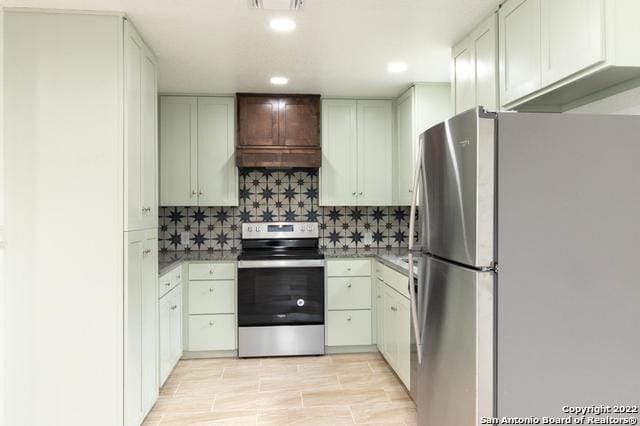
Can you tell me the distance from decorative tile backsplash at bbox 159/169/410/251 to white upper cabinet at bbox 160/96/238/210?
11.4 inches

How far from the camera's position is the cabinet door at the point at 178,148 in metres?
3.81

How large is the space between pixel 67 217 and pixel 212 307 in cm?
176

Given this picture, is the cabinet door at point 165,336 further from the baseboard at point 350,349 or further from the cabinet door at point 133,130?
the baseboard at point 350,349

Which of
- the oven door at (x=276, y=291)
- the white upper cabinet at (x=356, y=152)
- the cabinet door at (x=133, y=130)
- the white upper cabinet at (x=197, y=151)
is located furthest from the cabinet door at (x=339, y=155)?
the cabinet door at (x=133, y=130)

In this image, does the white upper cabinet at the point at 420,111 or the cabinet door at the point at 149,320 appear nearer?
the cabinet door at the point at 149,320

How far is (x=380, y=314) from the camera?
3652mm

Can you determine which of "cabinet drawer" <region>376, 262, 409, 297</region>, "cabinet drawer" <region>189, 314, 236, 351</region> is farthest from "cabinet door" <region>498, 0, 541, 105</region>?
"cabinet drawer" <region>189, 314, 236, 351</region>

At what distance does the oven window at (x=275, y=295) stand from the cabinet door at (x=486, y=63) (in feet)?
6.56

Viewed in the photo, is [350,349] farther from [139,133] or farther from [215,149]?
[139,133]

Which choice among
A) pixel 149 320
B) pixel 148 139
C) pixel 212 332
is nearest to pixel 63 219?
pixel 148 139

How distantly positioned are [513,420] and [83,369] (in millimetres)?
1969

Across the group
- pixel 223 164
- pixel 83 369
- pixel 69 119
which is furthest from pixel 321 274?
pixel 69 119

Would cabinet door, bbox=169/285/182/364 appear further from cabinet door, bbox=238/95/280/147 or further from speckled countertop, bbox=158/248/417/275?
cabinet door, bbox=238/95/280/147

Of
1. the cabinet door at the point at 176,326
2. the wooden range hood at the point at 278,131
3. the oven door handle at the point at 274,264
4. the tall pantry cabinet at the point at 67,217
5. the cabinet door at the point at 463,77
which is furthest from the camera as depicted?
the wooden range hood at the point at 278,131
